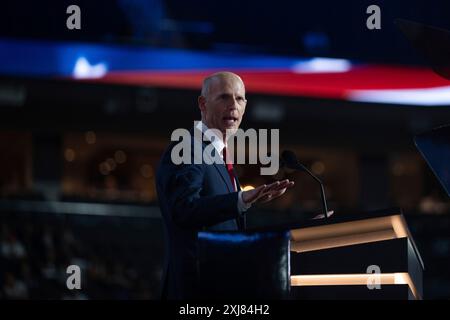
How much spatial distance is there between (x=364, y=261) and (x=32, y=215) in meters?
6.89

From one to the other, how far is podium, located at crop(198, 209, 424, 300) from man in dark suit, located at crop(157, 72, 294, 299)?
12 cm

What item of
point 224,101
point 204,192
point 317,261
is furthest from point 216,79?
point 317,261

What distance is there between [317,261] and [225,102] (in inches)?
21.0

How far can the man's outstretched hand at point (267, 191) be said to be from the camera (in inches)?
83.9

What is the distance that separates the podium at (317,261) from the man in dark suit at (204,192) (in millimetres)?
122

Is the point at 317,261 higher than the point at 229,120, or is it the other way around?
the point at 229,120

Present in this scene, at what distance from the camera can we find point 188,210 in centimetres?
228

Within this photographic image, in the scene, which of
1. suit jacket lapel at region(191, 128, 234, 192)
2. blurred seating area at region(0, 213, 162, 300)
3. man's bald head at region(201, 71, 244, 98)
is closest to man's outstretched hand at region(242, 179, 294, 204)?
suit jacket lapel at region(191, 128, 234, 192)

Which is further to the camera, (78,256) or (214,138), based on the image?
(78,256)

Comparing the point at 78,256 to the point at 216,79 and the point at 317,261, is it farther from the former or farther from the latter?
the point at 317,261

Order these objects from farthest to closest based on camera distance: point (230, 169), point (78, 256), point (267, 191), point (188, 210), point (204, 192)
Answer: point (78, 256) < point (230, 169) < point (204, 192) < point (188, 210) < point (267, 191)

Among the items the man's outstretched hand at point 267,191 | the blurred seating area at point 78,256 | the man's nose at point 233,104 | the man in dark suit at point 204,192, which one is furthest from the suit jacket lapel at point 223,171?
the blurred seating area at point 78,256

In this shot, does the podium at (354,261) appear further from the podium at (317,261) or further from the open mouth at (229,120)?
the open mouth at (229,120)

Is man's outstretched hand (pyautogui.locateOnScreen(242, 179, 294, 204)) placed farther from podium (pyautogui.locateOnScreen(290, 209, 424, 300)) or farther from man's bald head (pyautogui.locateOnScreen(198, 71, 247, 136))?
man's bald head (pyautogui.locateOnScreen(198, 71, 247, 136))
